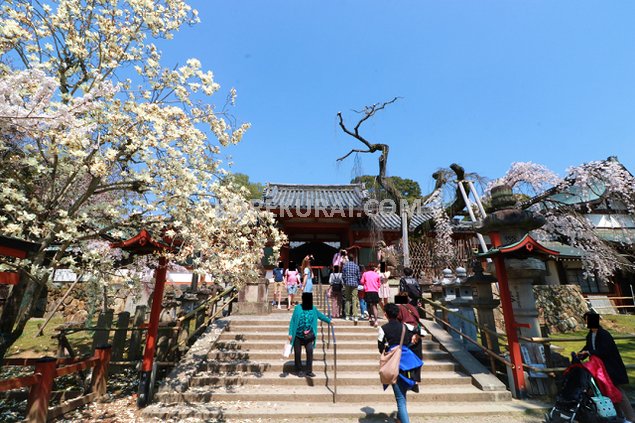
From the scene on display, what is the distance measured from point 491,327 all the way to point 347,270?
3836 millimetres

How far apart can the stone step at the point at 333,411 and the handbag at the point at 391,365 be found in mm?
1283

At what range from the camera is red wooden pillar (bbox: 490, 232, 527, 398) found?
18.3 feet

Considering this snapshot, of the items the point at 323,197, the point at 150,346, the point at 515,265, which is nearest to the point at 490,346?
the point at 515,265

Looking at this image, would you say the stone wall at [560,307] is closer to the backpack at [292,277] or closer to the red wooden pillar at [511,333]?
the red wooden pillar at [511,333]

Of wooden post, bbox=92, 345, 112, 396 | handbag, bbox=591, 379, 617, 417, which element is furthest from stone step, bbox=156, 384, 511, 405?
handbag, bbox=591, 379, 617, 417

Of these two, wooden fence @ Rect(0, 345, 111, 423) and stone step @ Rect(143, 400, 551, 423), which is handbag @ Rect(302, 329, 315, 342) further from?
wooden fence @ Rect(0, 345, 111, 423)

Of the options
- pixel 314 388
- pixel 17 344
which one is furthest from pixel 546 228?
pixel 17 344

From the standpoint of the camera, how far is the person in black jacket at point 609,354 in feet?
13.9

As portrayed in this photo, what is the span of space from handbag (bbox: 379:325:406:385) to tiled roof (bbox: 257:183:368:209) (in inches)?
526

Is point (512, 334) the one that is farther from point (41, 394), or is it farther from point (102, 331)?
point (102, 331)

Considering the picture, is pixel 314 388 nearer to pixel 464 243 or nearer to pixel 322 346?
pixel 322 346

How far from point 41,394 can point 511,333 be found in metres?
7.84

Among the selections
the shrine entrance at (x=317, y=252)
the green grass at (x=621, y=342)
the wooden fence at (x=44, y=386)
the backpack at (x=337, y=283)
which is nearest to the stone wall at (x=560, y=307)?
the green grass at (x=621, y=342)

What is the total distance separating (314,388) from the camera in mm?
5715
